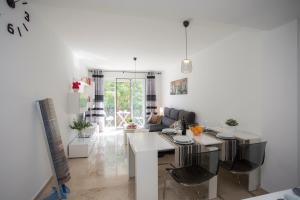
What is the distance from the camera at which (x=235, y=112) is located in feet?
9.48

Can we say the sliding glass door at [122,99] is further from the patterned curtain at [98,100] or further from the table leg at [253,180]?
the table leg at [253,180]

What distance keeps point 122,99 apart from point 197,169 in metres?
5.13

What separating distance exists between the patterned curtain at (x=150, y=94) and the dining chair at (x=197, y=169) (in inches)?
187

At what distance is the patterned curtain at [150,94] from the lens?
22.0 feet

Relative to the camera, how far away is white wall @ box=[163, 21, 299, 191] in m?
1.92

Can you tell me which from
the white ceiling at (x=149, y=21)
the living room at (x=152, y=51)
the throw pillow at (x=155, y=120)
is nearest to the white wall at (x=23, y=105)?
the living room at (x=152, y=51)

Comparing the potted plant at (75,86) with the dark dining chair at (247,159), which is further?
the potted plant at (75,86)

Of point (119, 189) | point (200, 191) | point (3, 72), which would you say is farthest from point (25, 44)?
point (200, 191)

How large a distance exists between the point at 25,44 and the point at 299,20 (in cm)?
320

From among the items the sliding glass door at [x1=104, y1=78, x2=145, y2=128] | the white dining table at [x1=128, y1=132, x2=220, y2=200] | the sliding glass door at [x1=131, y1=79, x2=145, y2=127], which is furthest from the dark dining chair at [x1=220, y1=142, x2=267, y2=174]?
the sliding glass door at [x1=131, y1=79, x2=145, y2=127]

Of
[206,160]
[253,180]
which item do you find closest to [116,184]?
[206,160]

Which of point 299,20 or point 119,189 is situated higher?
point 299,20

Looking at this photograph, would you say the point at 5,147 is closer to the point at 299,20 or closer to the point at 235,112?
the point at 235,112

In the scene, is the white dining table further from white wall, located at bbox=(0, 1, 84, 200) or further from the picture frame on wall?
the picture frame on wall
